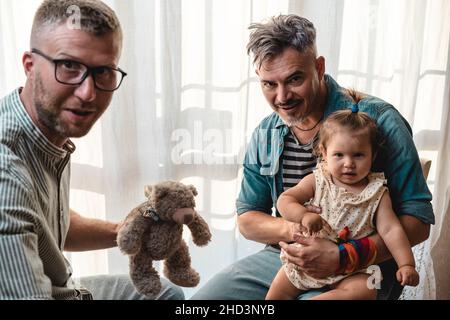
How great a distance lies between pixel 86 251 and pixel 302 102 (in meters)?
0.54

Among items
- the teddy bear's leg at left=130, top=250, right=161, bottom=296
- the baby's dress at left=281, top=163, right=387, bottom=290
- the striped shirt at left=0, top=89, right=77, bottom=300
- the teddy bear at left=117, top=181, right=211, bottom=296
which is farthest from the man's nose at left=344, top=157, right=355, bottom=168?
the striped shirt at left=0, top=89, right=77, bottom=300

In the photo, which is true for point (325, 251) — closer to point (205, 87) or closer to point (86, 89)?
point (205, 87)

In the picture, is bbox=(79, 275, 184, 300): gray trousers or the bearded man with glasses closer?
the bearded man with glasses

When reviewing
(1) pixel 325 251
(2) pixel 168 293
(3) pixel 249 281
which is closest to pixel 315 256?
(1) pixel 325 251

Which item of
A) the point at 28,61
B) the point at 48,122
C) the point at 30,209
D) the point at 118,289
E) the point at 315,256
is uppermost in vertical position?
the point at 28,61

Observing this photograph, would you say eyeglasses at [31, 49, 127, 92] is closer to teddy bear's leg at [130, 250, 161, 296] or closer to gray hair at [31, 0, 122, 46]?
gray hair at [31, 0, 122, 46]

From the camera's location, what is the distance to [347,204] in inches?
31.9

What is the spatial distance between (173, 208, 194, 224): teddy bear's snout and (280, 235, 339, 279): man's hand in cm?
20

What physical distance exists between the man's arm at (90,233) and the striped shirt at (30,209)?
0.12 feet

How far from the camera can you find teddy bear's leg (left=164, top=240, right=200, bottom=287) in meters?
0.88

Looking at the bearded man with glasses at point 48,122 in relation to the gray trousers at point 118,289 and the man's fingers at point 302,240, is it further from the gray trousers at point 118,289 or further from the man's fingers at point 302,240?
the man's fingers at point 302,240

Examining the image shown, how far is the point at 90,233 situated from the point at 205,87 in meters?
0.38

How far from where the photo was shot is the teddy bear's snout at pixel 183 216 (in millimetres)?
814

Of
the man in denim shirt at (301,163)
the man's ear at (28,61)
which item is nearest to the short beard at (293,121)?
the man in denim shirt at (301,163)
